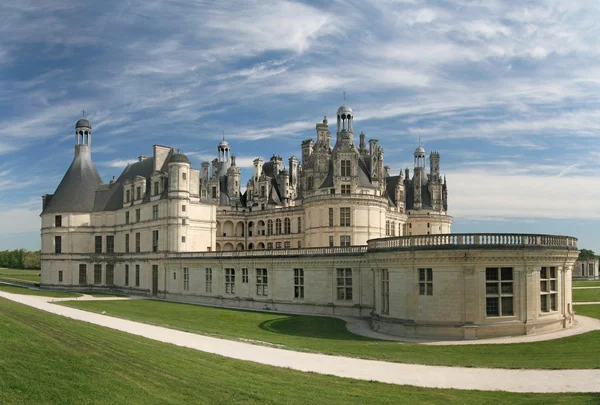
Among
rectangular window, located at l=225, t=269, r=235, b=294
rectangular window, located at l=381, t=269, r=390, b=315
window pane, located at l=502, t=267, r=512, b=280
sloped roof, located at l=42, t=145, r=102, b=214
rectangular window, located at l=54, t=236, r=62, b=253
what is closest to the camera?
window pane, located at l=502, t=267, r=512, b=280

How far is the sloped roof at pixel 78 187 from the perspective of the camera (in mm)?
65625

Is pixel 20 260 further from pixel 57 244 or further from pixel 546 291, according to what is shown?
pixel 546 291

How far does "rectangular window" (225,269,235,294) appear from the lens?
4600 centimetres

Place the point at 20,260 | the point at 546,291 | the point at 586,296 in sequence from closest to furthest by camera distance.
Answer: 1. the point at 546,291
2. the point at 586,296
3. the point at 20,260

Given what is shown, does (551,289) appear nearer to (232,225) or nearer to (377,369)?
(377,369)

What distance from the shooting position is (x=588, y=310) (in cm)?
3500

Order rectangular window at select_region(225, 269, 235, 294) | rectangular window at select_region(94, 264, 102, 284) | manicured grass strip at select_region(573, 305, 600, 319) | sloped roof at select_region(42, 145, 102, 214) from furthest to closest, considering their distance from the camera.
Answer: sloped roof at select_region(42, 145, 102, 214), rectangular window at select_region(94, 264, 102, 284), rectangular window at select_region(225, 269, 235, 294), manicured grass strip at select_region(573, 305, 600, 319)

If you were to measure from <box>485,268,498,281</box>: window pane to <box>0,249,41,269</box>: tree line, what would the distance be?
146 m

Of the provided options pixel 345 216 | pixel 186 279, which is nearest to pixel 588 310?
pixel 345 216

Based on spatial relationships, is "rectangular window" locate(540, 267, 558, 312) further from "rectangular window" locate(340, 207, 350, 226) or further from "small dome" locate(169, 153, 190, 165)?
"small dome" locate(169, 153, 190, 165)

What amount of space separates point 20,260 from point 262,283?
14247 centimetres

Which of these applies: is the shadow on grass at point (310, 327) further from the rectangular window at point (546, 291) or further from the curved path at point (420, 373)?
the rectangular window at point (546, 291)

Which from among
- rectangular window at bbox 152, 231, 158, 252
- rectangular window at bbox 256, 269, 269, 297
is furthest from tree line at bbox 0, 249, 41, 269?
rectangular window at bbox 256, 269, 269, 297

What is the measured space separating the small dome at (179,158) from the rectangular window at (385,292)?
30522mm
